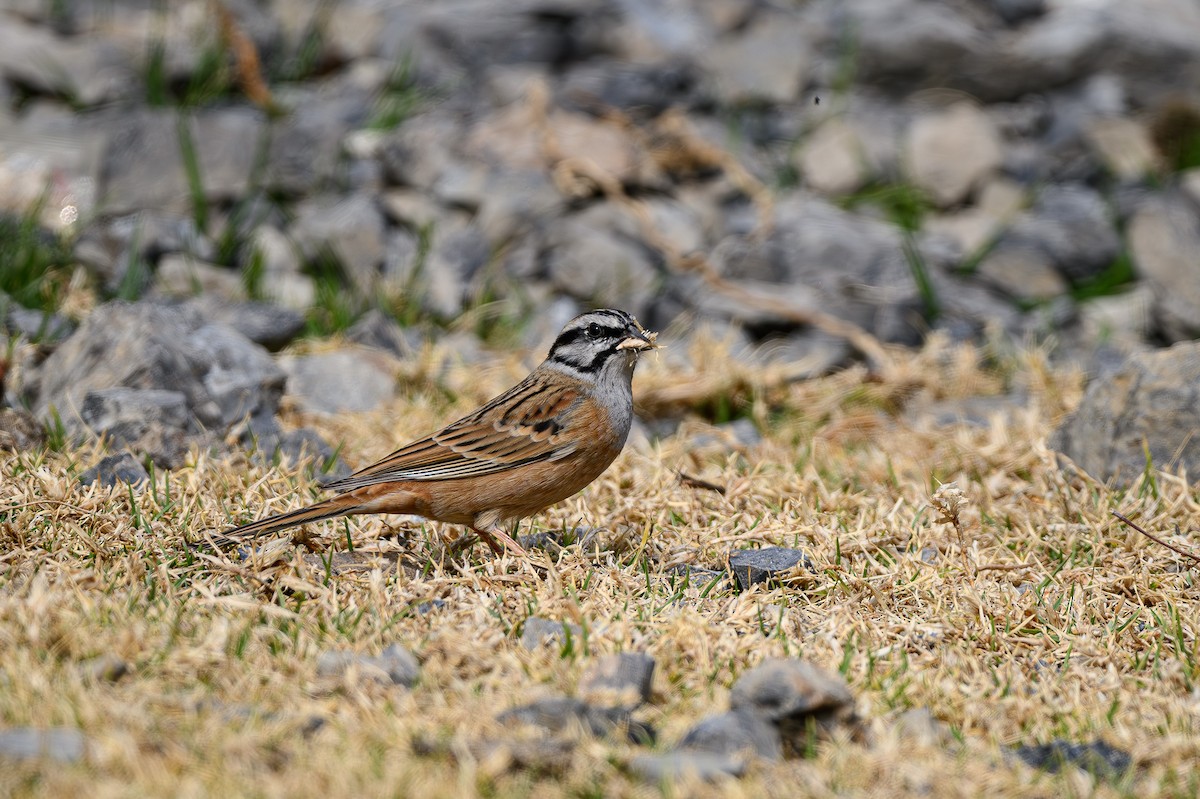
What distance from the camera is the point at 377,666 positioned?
3.82 metres

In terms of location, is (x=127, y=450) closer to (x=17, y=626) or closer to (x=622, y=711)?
(x=17, y=626)

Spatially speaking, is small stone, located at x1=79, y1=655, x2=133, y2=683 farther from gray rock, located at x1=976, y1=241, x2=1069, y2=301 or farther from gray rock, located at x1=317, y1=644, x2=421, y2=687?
gray rock, located at x1=976, y1=241, x2=1069, y2=301

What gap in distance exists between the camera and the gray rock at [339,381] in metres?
7.20

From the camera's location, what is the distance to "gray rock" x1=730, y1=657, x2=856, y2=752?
364 centimetres

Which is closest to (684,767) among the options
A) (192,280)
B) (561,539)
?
(561,539)

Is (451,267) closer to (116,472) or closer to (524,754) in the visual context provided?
(116,472)

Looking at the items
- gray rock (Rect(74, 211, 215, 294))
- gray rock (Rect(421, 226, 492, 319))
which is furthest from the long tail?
gray rock (Rect(421, 226, 492, 319))

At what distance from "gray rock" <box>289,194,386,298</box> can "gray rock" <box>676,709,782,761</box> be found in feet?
19.1

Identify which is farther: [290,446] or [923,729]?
[290,446]

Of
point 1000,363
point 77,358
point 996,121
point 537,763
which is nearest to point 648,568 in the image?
point 537,763

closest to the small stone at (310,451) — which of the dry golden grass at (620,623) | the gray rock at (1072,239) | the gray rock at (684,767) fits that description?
the dry golden grass at (620,623)

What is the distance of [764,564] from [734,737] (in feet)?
5.00

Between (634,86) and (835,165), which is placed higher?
(634,86)

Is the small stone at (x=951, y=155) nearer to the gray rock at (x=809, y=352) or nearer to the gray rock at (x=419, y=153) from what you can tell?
the gray rock at (x=809, y=352)
